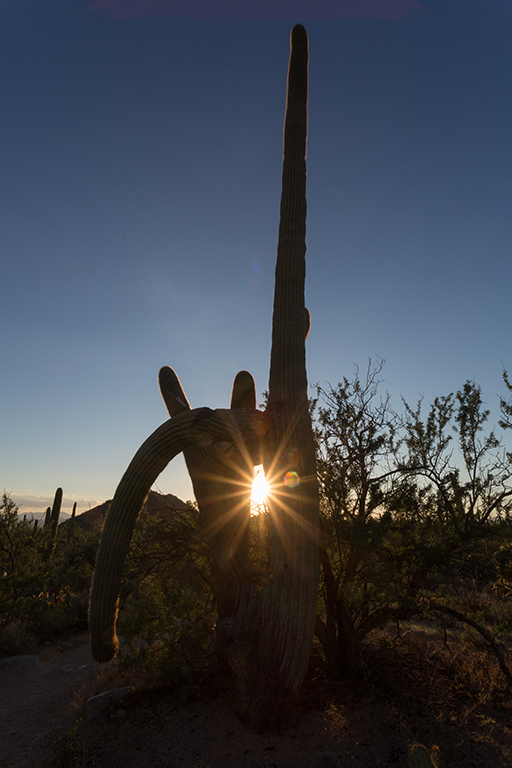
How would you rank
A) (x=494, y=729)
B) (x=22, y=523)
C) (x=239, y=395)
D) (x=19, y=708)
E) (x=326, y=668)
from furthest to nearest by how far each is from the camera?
(x=22, y=523), (x=239, y=395), (x=19, y=708), (x=326, y=668), (x=494, y=729)

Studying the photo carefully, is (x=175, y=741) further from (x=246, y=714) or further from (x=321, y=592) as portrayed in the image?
(x=321, y=592)

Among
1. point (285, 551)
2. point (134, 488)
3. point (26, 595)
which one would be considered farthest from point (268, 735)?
point (26, 595)

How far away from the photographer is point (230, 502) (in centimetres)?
528

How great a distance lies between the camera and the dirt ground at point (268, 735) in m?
3.93

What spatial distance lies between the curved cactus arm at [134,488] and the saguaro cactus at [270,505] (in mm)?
12

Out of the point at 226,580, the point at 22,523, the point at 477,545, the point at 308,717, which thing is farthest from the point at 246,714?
the point at 22,523

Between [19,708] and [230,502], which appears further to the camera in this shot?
[19,708]

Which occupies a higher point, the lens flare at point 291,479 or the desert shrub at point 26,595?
the lens flare at point 291,479

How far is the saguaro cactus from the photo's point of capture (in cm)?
423

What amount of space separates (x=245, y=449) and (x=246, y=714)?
9.66 feet

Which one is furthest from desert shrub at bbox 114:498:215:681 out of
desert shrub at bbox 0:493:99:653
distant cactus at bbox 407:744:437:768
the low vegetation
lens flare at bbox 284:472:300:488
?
desert shrub at bbox 0:493:99:653

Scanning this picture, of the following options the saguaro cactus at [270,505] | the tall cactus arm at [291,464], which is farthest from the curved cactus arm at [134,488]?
the tall cactus arm at [291,464]

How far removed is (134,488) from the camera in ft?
15.1

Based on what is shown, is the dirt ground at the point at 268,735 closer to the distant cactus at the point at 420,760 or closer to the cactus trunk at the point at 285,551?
the cactus trunk at the point at 285,551
